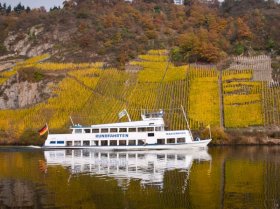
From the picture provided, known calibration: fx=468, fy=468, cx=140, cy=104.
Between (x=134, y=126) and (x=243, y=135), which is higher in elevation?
(x=134, y=126)

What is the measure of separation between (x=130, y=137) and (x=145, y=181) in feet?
81.8

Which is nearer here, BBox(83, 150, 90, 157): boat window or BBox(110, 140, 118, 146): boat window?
BBox(83, 150, 90, 157): boat window

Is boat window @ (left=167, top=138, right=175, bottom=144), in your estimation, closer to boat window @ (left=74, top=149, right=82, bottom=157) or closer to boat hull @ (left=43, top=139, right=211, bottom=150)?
boat hull @ (left=43, top=139, right=211, bottom=150)

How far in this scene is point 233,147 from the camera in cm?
5569

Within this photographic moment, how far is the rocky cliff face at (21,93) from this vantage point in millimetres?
78069

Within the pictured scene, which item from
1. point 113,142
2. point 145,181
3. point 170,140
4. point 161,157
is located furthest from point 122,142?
point 145,181

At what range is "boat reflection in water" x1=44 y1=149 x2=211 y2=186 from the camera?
34.7 metres

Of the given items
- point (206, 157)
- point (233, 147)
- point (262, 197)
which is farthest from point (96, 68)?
point (262, 197)

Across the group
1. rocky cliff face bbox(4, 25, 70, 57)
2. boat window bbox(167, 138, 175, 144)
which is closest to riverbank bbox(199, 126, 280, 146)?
boat window bbox(167, 138, 175, 144)

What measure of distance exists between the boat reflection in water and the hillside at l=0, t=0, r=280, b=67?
36.9 meters

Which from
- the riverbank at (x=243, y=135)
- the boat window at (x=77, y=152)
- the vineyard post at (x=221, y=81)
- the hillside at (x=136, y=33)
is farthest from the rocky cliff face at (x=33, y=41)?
the riverbank at (x=243, y=135)

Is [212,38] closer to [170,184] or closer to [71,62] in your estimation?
Result: [71,62]

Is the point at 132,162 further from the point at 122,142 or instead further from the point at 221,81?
the point at 221,81

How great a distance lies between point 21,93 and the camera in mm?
80562
